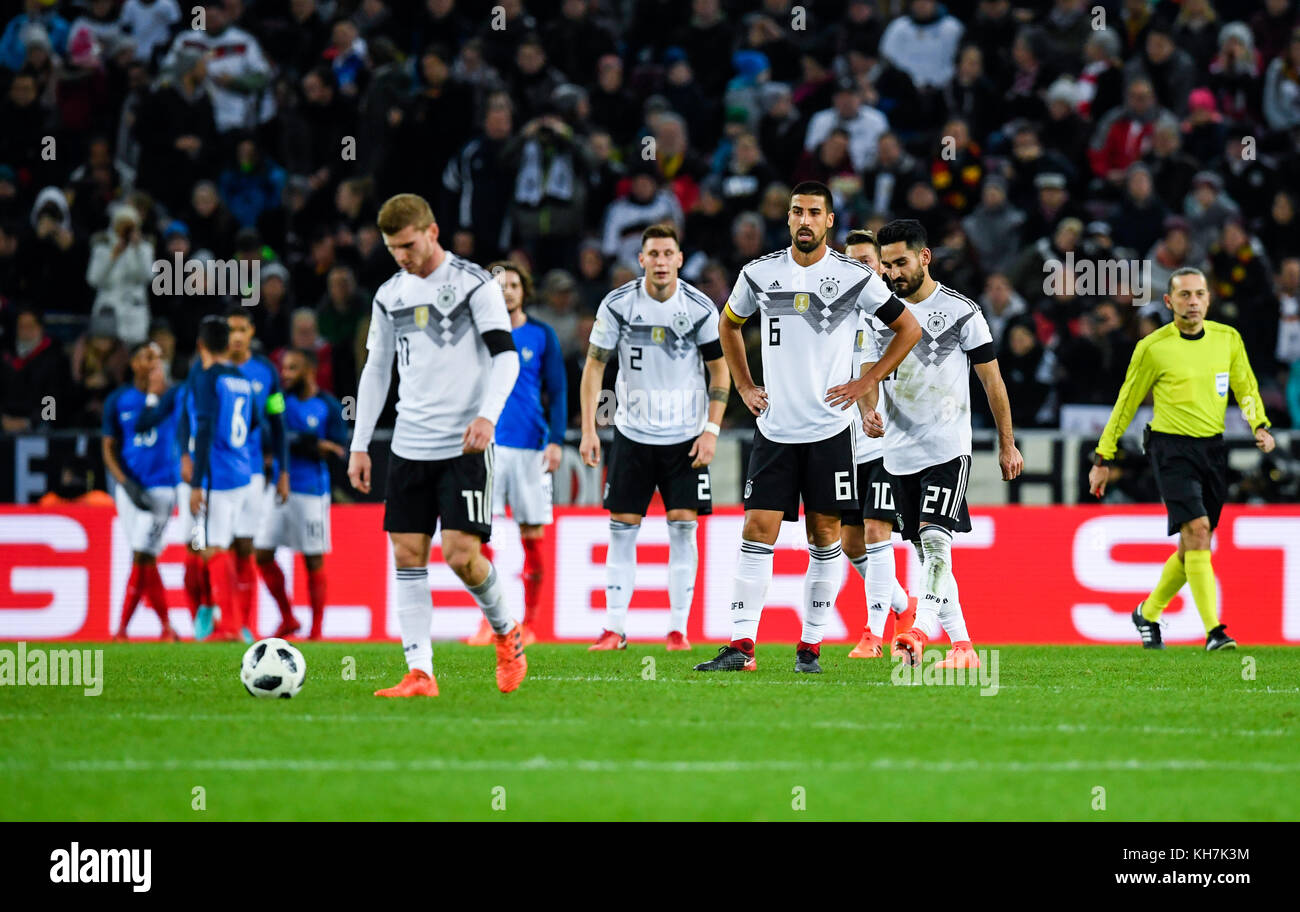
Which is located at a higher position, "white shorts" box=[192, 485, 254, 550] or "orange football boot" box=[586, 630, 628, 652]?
"white shorts" box=[192, 485, 254, 550]

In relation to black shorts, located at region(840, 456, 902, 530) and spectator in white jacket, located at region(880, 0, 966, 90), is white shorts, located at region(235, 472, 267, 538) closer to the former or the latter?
black shorts, located at region(840, 456, 902, 530)

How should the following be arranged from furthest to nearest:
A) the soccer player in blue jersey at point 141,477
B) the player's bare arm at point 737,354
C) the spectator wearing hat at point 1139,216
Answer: the spectator wearing hat at point 1139,216 < the soccer player in blue jersey at point 141,477 < the player's bare arm at point 737,354

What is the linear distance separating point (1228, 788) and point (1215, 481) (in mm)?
6693

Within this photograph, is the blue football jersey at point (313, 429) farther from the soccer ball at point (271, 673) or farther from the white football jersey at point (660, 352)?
the soccer ball at point (271, 673)

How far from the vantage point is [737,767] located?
6.62 m

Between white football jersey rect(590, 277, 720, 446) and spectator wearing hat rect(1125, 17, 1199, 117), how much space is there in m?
10.0

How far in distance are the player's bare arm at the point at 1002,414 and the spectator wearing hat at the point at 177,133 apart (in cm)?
1274

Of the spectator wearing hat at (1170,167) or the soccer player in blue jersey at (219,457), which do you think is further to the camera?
the spectator wearing hat at (1170,167)

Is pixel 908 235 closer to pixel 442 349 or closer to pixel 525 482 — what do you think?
pixel 442 349

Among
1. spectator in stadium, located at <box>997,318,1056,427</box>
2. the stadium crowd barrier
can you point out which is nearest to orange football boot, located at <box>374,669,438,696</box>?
the stadium crowd barrier

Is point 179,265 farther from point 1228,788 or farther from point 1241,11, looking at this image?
point 1228,788

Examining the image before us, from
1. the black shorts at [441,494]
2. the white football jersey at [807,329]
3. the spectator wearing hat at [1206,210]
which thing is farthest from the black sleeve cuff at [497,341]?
the spectator wearing hat at [1206,210]

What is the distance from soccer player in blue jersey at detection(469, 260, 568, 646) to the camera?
12898 mm

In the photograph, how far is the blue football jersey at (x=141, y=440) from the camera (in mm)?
15344
